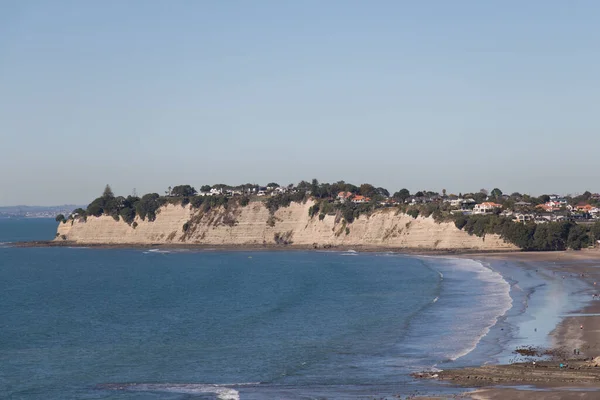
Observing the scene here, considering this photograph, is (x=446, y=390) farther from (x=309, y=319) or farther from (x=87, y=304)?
(x=87, y=304)

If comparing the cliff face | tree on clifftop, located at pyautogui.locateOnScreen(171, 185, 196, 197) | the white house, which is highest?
tree on clifftop, located at pyautogui.locateOnScreen(171, 185, 196, 197)

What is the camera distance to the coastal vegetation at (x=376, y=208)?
11462 centimetres

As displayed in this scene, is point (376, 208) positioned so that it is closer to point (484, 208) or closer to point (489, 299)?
point (484, 208)

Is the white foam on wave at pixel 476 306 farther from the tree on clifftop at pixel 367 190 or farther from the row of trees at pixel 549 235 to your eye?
the tree on clifftop at pixel 367 190

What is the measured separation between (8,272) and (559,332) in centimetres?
7512

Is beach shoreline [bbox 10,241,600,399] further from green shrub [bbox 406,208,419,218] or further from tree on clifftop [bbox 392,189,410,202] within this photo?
tree on clifftop [bbox 392,189,410,202]

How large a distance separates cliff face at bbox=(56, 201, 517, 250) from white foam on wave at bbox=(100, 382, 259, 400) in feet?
290

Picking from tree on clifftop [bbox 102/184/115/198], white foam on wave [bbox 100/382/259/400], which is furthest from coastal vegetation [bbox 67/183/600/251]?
white foam on wave [bbox 100/382/259/400]

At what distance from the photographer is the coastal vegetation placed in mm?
114625

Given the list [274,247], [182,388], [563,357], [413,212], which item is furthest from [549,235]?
[182,388]

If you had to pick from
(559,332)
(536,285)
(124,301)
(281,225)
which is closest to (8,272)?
(124,301)

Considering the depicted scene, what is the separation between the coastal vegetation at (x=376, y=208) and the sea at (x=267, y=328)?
2283 cm

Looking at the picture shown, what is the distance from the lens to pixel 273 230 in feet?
473

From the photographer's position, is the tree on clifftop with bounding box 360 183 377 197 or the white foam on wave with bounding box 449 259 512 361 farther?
the tree on clifftop with bounding box 360 183 377 197
